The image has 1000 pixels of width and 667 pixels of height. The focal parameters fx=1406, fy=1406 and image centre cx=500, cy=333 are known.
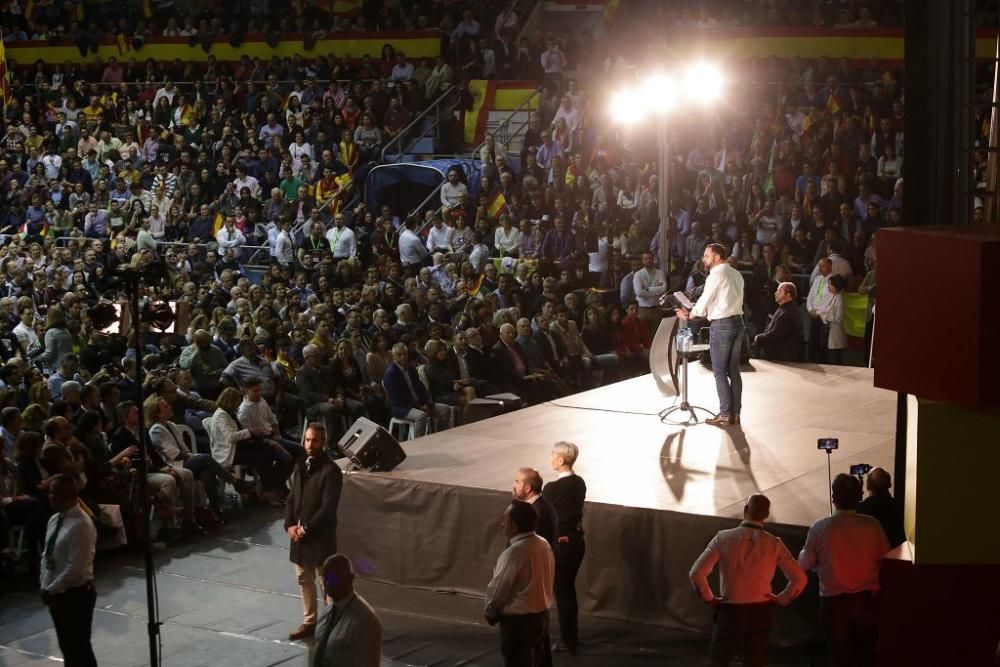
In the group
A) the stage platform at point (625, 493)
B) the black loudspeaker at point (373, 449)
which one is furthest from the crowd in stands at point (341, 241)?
the stage platform at point (625, 493)

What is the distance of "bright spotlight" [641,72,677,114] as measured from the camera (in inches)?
582

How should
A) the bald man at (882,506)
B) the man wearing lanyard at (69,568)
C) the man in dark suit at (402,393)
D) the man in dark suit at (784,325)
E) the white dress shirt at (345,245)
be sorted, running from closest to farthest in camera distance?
1. the man wearing lanyard at (69,568)
2. the bald man at (882,506)
3. the man in dark suit at (402,393)
4. the man in dark suit at (784,325)
5. the white dress shirt at (345,245)

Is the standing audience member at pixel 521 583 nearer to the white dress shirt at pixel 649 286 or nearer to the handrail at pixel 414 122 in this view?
the white dress shirt at pixel 649 286

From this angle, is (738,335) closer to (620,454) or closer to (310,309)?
(620,454)

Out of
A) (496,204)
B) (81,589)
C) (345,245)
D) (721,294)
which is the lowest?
(81,589)

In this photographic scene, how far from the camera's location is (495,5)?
25422mm

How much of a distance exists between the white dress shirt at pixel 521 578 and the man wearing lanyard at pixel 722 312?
4.09 m

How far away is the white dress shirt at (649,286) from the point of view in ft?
54.3

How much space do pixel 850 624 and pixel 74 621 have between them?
4160 mm

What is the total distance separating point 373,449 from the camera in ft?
32.6

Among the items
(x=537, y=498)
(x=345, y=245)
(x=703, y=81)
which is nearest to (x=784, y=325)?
(x=703, y=81)

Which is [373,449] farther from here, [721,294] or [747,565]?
[747,565]

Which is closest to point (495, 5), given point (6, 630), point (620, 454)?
point (620, 454)

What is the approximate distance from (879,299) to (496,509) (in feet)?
11.6
